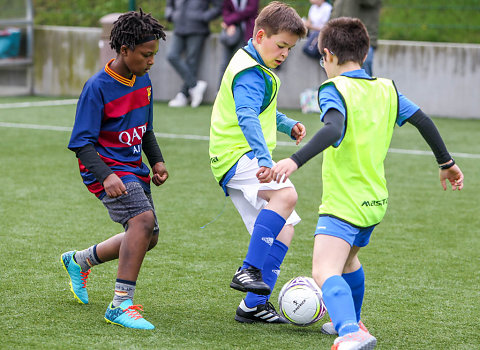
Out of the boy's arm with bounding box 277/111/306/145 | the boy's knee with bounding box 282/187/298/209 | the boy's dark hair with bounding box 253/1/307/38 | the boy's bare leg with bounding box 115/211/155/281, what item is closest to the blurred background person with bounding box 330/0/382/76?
the boy's arm with bounding box 277/111/306/145

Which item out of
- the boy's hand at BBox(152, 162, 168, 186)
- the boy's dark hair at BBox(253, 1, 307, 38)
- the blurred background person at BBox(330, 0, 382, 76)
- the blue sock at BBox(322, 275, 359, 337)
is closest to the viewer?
the blue sock at BBox(322, 275, 359, 337)

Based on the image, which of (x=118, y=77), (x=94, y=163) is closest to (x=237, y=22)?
(x=118, y=77)

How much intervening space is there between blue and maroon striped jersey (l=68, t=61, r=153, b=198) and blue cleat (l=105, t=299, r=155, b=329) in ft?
1.70

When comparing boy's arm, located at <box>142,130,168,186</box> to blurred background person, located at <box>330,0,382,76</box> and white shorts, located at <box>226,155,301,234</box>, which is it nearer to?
white shorts, located at <box>226,155,301,234</box>

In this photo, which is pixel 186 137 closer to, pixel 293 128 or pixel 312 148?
pixel 293 128

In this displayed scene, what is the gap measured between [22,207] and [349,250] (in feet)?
11.6

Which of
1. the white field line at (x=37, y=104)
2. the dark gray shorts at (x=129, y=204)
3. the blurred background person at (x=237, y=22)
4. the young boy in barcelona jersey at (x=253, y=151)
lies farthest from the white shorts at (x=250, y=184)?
the white field line at (x=37, y=104)

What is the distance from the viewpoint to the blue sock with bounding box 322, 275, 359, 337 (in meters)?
3.10

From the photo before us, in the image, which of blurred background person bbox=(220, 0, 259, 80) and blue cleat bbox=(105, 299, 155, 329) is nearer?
blue cleat bbox=(105, 299, 155, 329)

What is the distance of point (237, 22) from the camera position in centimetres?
1247

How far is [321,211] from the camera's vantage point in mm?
3396

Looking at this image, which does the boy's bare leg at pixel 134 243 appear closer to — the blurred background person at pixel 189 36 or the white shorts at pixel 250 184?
the white shorts at pixel 250 184

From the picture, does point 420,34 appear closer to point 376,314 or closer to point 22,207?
point 22,207

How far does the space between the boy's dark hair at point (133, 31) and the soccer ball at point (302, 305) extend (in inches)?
53.2
